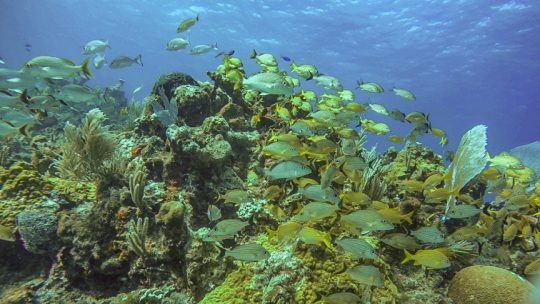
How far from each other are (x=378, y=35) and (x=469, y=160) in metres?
35.1

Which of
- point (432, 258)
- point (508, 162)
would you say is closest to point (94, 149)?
point (432, 258)

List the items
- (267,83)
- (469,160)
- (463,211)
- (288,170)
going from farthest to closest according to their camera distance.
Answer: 1. (469,160)
2. (267,83)
3. (463,211)
4. (288,170)

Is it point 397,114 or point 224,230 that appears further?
point 397,114

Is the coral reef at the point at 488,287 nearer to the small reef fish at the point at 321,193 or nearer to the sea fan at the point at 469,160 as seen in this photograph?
the sea fan at the point at 469,160

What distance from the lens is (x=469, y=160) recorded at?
17.5ft

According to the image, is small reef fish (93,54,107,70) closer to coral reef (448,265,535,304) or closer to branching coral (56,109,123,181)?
branching coral (56,109,123,181)

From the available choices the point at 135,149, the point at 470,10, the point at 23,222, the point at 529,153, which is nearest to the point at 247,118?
the point at 135,149

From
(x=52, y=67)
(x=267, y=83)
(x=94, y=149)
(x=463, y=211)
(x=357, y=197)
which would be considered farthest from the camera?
(x=52, y=67)

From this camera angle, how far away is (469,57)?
37469 mm

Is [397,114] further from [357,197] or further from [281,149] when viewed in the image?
[281,149]

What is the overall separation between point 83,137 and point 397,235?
197 inches

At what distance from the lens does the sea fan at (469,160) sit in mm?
5164

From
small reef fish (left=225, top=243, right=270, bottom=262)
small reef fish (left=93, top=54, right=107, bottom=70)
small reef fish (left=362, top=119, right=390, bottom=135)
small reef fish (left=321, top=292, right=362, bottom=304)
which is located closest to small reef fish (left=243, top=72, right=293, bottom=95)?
small reef fish (left=225, top=243, right=270, bottom=262)

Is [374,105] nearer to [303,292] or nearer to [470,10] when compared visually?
[303,292]
